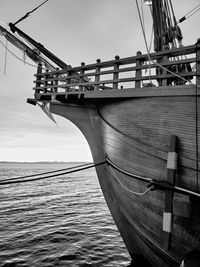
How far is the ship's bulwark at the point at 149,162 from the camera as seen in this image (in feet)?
12.4

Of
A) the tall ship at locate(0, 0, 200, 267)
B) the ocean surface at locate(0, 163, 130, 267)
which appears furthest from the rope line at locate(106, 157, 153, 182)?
the ocean surface at locate(0, 163, 130, 267)

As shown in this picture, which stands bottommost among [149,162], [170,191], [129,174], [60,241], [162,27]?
[60,241]

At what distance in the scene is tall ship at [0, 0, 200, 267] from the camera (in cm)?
377

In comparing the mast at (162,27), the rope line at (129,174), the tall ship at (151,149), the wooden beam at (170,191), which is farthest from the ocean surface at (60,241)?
the mast at (162,27)

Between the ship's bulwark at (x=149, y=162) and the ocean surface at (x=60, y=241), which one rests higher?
the ship's bulwark at (x=149, y=162)

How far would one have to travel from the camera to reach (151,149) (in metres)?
4.29

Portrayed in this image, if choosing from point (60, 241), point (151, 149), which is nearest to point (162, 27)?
point (151, 149)

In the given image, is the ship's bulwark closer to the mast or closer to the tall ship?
the tall ship

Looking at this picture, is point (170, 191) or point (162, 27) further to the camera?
point (162, 27)

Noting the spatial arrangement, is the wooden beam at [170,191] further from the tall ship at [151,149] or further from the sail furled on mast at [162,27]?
the sail furled on mast at [162,27]

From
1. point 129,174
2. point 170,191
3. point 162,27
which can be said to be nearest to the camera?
point 170,191

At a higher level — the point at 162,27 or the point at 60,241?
the point at 162,27

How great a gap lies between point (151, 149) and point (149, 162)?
295mm

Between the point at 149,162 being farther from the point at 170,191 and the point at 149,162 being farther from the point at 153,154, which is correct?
the point at 170,191
